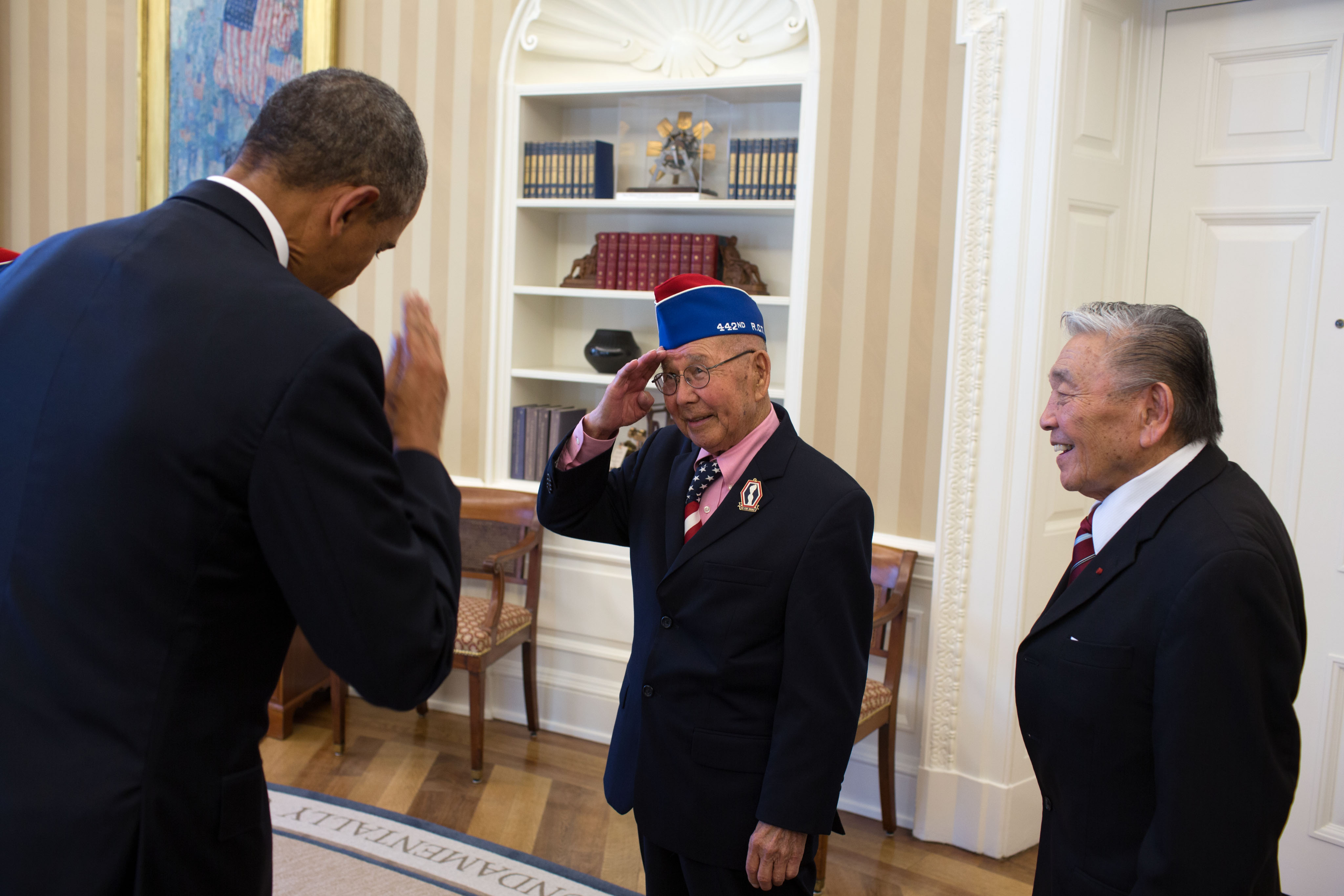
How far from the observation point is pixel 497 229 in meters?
4.12

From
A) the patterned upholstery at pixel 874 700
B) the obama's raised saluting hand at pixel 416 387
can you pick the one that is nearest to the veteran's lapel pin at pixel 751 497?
the obama's raised saluting hand at pixel 416 387

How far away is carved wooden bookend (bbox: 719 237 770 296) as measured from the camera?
3.94m

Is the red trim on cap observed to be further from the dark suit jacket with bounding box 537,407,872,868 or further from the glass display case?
the glass display case

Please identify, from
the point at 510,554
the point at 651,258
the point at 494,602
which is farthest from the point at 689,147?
the point at 494,602

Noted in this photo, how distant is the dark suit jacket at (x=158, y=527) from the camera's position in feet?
3.36

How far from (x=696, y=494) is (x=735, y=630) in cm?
28

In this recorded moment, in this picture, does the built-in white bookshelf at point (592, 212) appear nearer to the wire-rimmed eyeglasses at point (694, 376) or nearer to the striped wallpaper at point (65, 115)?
the wire-rimmed eyeglasses at point (694, 376)

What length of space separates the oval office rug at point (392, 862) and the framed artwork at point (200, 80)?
121 inches

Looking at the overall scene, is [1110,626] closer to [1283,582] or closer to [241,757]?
[1283,582]

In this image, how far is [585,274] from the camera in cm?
423

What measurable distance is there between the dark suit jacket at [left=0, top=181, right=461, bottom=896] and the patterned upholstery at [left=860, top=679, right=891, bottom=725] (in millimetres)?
2296

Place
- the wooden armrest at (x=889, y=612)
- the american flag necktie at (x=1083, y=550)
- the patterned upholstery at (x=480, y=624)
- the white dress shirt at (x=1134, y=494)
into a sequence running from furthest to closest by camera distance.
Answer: the patterned upholstery at (x=480, y=624) → the wooden armrest at (x=889, y=612) → the american flag necktie at (x=1083, y=550) → the white dress shirt at (x=1134, y=494)

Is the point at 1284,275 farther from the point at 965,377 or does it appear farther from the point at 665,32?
the point at 665,32

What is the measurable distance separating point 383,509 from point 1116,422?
3.67ft
